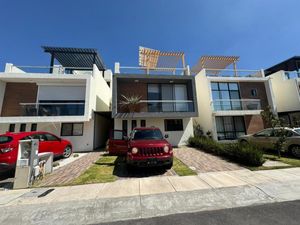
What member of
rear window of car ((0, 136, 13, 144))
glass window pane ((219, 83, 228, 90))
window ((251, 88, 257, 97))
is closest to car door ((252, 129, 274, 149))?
glass window pane ((219, 83, 228, 90))

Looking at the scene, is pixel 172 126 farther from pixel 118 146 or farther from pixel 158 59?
pixel 158 59

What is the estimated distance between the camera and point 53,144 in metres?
9.29

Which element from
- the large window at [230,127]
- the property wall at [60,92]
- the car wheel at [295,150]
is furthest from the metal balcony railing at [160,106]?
the car wheel at [295,150]

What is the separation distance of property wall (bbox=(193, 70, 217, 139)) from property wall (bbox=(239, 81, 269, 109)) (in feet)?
14.1

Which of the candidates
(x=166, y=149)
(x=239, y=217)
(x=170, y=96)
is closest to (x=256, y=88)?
(x=170, y=96)

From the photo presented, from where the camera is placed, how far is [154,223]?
3.32 metres

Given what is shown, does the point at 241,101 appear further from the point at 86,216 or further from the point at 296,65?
the point at 86,216

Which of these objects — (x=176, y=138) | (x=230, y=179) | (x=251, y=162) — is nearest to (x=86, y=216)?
(x=230, y=179)

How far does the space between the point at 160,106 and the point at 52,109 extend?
9426mm

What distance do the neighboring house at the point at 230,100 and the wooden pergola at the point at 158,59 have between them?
10.0 ft

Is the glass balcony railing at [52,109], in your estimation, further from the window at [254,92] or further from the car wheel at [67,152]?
the window at [254,92]

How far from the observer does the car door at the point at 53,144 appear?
8971mm

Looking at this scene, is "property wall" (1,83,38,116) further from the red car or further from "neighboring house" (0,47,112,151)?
the red car

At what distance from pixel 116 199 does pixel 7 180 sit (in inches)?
217
